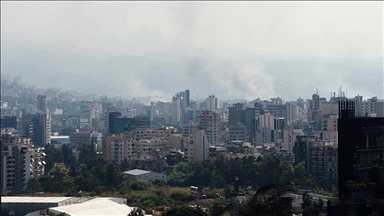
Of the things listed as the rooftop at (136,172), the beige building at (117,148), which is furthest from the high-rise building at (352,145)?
the beige building at (117,148)

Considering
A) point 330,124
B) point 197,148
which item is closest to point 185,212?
point 197,148

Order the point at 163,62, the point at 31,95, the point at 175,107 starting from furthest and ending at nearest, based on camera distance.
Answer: the point at 163,62 < the point at 31,95 < the point at 175,107

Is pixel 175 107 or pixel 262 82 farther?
pixel 262 82

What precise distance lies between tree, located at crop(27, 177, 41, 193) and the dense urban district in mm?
43

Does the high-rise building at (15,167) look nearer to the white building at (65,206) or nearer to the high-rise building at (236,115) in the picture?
the white building at (65,206)

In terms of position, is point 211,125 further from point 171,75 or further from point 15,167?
point 171,75

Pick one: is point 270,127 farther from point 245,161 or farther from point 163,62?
point 163,62

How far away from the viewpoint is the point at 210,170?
3222cm

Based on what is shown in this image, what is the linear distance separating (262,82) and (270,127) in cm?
6881

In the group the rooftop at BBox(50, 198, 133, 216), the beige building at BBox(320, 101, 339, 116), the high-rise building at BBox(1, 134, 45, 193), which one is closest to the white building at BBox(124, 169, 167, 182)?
the high-rise building at BBox(1, 134, 45, 193)

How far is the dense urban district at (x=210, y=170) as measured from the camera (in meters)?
15.1

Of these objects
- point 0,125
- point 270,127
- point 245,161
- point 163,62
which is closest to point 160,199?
point 245,161

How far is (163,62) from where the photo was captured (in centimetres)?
16325

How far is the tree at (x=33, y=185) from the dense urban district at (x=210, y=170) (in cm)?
4
